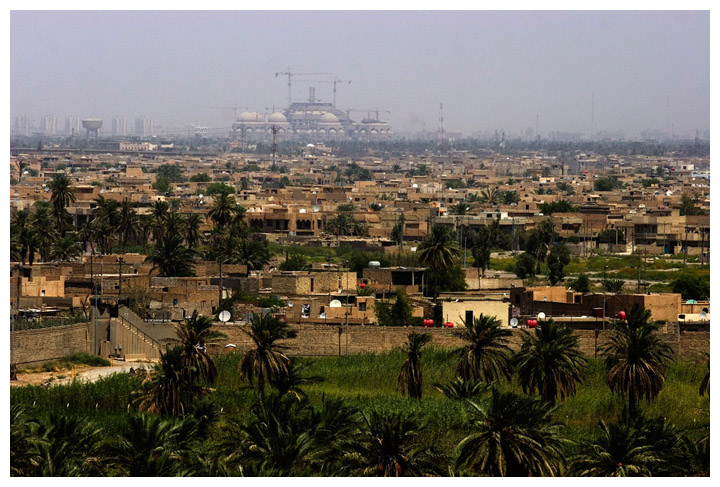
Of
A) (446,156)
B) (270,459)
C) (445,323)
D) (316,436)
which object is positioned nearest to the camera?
(270,459)

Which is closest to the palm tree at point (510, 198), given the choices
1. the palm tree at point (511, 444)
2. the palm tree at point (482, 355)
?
the palm tree at point (482, 355)

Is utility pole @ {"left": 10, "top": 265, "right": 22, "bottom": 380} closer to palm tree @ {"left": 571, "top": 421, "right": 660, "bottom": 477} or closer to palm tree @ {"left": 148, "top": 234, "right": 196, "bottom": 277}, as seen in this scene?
palm tree @ {"left": 148, "top": 234, "right": 196, "bottom": 277}

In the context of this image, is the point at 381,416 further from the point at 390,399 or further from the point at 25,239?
the point at 25,239

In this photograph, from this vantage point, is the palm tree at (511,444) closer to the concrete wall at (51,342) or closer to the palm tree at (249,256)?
the concrete wall at (51,342)

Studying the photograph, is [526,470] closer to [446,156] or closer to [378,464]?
[378,464]
